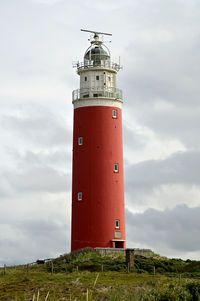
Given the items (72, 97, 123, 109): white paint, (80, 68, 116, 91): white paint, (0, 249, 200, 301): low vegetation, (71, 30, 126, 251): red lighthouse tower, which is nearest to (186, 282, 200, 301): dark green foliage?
(0, 249, 200, 301): low vegetation

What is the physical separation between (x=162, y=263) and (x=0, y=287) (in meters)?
14.3

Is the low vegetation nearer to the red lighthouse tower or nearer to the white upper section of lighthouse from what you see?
the red lighthouse tower

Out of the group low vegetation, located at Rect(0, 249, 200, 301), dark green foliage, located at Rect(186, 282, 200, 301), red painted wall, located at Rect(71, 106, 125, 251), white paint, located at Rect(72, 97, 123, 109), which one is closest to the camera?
dark green foliage, located at Rect(186, 282, 200, 301)

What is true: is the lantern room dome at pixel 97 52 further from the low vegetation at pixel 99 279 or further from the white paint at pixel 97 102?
the low vegetation at pixel 99 279

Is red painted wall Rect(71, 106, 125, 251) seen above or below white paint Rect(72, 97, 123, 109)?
below

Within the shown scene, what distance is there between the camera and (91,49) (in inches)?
2076

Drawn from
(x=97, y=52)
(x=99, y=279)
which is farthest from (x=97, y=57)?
(x=99, y=279)

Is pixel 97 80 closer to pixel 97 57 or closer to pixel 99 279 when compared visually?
pixel 97 57

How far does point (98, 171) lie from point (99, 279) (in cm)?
1309

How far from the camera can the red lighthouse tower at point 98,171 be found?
157 ft

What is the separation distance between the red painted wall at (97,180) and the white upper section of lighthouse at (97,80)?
32.0 inches

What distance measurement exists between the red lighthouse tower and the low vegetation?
2391mm

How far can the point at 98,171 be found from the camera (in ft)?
159

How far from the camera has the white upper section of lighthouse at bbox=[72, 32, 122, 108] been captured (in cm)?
5034
